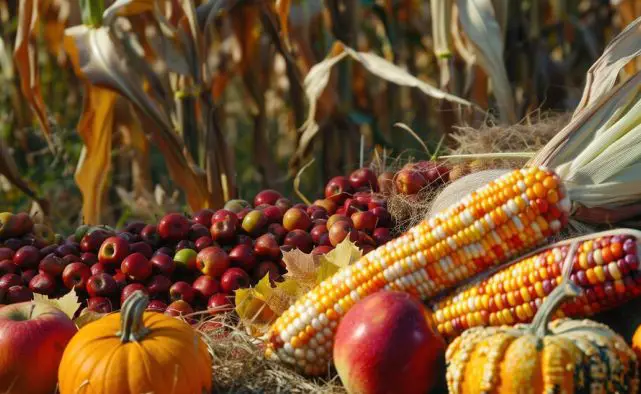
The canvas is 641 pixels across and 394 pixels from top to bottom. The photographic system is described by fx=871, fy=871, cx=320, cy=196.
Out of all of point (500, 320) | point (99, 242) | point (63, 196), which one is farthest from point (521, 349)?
point (63, 196)

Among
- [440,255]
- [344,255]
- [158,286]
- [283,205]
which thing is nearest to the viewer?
[440,255]

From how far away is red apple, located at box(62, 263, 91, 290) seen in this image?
2895 mm

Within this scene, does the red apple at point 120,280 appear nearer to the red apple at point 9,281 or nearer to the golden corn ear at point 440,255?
the red apple at point 9,281

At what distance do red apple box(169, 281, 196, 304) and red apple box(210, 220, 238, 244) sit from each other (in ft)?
0.78

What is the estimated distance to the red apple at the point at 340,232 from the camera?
2.87 m

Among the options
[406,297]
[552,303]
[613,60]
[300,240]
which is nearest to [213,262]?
[300,240]

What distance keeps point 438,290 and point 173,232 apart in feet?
3.72

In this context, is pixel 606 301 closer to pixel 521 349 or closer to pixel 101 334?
pixel 521 349

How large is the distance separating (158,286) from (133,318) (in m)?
0.86

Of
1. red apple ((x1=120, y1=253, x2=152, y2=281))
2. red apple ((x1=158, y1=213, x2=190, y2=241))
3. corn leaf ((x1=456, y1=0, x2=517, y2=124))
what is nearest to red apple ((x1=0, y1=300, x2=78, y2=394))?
red apple ((x1=120, y1=253, x2=152, y2=281))

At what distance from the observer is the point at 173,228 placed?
9.98ft

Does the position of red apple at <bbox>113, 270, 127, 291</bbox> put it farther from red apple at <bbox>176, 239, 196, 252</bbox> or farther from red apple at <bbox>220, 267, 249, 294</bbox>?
red apple at <bbox>220, 267, 249, 294</bbox>

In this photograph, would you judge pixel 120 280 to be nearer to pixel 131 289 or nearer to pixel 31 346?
pixel 131 289

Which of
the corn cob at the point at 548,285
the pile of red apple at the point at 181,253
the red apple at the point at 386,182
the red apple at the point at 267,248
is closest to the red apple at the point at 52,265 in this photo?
the pile of red apple at the point at 181,253
